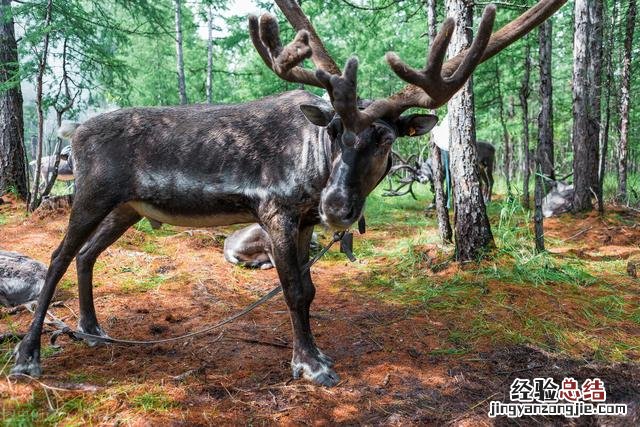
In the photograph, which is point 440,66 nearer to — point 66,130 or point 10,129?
point 66,130

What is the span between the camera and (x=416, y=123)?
3.33 meters

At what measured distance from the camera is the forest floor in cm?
286

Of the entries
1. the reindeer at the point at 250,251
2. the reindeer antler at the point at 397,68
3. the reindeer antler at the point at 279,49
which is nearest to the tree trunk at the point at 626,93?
the reindeer antler at the point at 397,68

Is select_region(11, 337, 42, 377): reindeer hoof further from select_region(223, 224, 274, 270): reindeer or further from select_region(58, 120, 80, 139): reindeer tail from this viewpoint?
select_region(58, 120, 80, 139): reindeer tail

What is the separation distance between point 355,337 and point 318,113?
1.99 m

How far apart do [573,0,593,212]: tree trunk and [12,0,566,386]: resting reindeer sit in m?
6.62

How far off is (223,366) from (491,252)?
3.51 meters

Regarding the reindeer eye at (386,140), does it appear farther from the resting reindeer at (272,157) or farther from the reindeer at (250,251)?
the reindeer at (250,251)

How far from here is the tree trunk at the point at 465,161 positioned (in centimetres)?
543

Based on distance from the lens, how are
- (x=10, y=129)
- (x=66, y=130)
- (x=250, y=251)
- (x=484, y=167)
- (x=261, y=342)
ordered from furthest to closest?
1. (x=484, y=167)
2. (x=10, y=129)
3. (x=66, y=130)
4. (x=250, y=251)
5. (x=261, y=342)

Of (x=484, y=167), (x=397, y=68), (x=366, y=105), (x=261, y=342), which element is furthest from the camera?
(x=484, y=167)

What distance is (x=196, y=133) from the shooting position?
3641 mm

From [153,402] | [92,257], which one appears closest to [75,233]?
[92,257]

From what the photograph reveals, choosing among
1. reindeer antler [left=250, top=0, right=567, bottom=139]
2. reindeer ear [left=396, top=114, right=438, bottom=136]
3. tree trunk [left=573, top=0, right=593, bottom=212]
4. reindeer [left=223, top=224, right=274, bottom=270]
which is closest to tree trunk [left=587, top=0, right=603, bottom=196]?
tree trunk [left=573, top=0, right=593, bottom=212]
